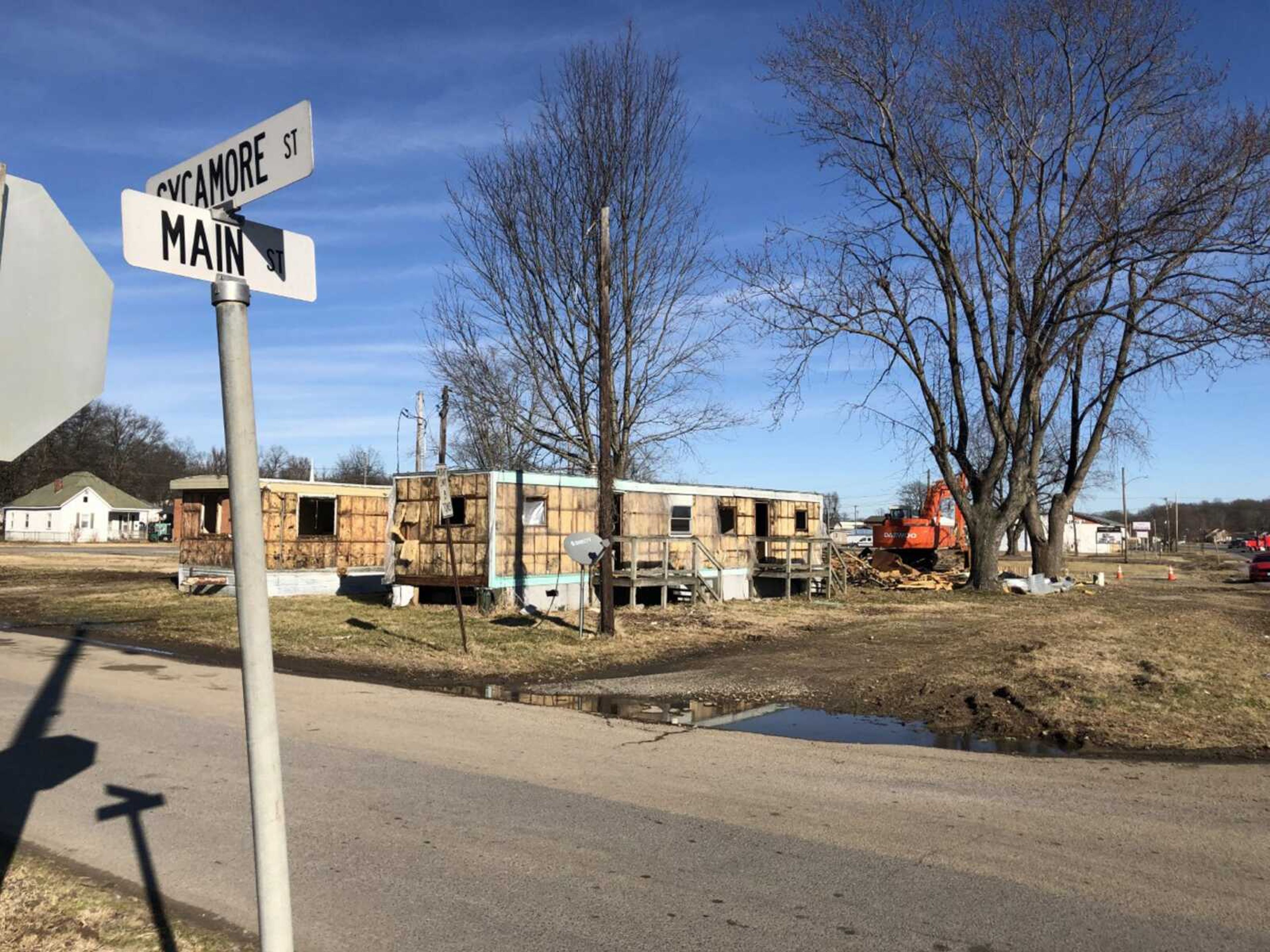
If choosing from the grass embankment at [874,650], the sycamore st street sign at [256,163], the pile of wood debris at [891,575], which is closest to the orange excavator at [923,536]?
the pile of wood debris at [891,575]

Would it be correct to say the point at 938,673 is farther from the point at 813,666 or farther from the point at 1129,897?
the point at 1129,897

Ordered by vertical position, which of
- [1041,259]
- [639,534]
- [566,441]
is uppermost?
[1041,259]

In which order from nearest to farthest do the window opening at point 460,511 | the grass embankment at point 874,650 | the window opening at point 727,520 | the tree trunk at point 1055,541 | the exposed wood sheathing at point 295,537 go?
the grass embankment at point 874,650
the window opening at point 460,511
the exposed wood sheathing at point 295,537
the window opening at point 727,520
the tree trunk at point 1055,541

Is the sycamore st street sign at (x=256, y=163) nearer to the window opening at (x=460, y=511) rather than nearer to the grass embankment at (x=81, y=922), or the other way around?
the grass embankment at (x=81, y=922)

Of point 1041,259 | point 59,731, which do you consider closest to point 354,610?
point 59,731

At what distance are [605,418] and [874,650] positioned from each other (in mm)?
5961

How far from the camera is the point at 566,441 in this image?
28.7 m

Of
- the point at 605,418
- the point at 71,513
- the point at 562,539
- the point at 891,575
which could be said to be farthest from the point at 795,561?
the point at 71,513

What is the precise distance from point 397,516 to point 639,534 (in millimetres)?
6061

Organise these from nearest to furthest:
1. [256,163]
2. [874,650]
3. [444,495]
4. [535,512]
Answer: [256,163]
[444,495]
[874,650]
[535,512]

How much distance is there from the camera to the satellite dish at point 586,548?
1570 centimetres

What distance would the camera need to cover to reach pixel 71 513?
71.6 metres

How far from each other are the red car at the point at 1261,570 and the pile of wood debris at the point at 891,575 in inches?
549

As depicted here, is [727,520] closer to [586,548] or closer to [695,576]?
[695,576]
